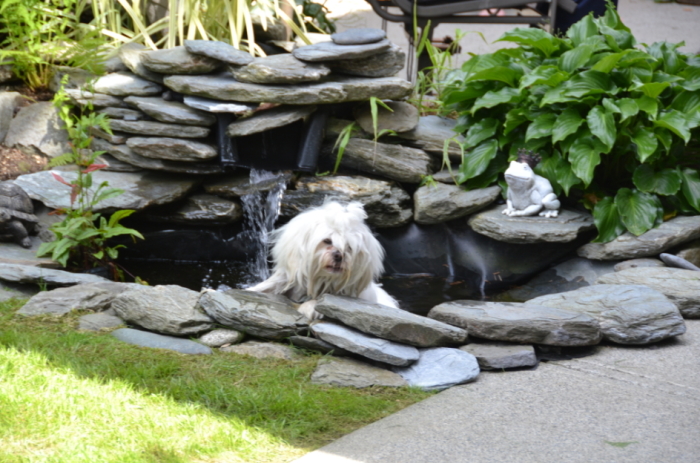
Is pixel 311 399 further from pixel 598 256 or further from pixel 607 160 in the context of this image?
pixel 607 160

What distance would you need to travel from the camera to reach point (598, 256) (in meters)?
4.95

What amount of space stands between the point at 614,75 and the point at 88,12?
16.1 feet

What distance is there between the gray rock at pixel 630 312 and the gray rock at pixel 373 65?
8.16 ft

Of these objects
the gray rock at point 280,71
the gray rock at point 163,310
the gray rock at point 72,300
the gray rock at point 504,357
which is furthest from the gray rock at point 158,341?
the gray rock at point 280,71

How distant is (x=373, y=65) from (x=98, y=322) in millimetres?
3012

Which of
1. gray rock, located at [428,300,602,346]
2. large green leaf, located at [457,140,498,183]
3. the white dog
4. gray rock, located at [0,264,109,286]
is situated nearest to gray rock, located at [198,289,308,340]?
the white dog

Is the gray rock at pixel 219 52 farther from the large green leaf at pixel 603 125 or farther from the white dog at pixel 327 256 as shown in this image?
Result: the large green leaf at pixel 603 125

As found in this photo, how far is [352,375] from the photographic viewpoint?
3.15m

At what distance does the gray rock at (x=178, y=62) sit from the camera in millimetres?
5500

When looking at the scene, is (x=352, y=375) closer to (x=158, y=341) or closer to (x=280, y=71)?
(x=158, y=341)

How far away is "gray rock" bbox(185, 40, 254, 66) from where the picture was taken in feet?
17.7

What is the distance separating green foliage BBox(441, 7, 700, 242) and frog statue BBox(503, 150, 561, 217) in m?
0.13

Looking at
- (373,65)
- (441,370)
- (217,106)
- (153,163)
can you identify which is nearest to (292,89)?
(217,106)

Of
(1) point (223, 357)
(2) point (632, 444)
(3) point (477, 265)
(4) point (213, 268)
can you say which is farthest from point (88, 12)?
(2) point (632, 444)
